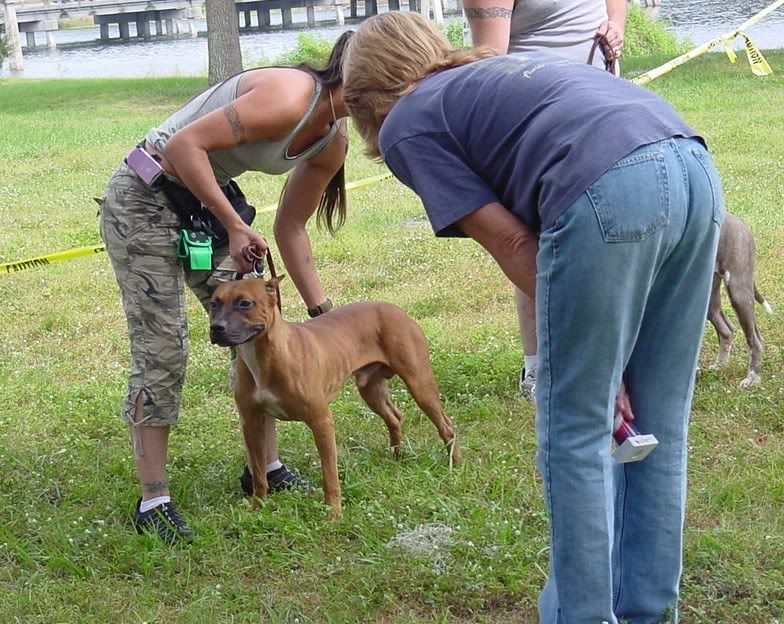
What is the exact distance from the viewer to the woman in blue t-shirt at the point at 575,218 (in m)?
2.58

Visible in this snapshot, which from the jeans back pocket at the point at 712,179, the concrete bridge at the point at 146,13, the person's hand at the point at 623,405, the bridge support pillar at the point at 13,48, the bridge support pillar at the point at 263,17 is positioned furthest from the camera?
the bridge support pillar at the point at 263,17

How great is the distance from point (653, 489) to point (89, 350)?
459 centimetres

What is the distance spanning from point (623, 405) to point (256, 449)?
184cm

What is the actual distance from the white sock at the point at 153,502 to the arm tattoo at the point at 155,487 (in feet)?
0.06

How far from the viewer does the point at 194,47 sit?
136 ft

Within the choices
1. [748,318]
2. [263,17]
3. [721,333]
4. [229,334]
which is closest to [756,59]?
[721,333]

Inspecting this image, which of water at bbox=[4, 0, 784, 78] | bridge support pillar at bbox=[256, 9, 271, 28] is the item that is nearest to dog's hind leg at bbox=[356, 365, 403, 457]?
→ water at bbox=[4, 0, 784, 78]

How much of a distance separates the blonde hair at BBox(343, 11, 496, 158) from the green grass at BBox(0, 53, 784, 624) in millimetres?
1613

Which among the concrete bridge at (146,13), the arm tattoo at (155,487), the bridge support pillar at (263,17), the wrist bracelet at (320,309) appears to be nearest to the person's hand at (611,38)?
the wrist bracelet at (320,309)

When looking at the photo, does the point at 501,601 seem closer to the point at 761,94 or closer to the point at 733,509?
the point at 733,509

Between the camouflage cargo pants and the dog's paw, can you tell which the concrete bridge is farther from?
the camouflage cargo pants

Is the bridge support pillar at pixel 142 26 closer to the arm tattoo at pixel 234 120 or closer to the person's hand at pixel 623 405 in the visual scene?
the arm tattoo at pixel 234 120

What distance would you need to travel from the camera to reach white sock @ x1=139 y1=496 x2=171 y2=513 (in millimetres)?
4332

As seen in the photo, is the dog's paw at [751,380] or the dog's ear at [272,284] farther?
the dog's paw at [751,380]
